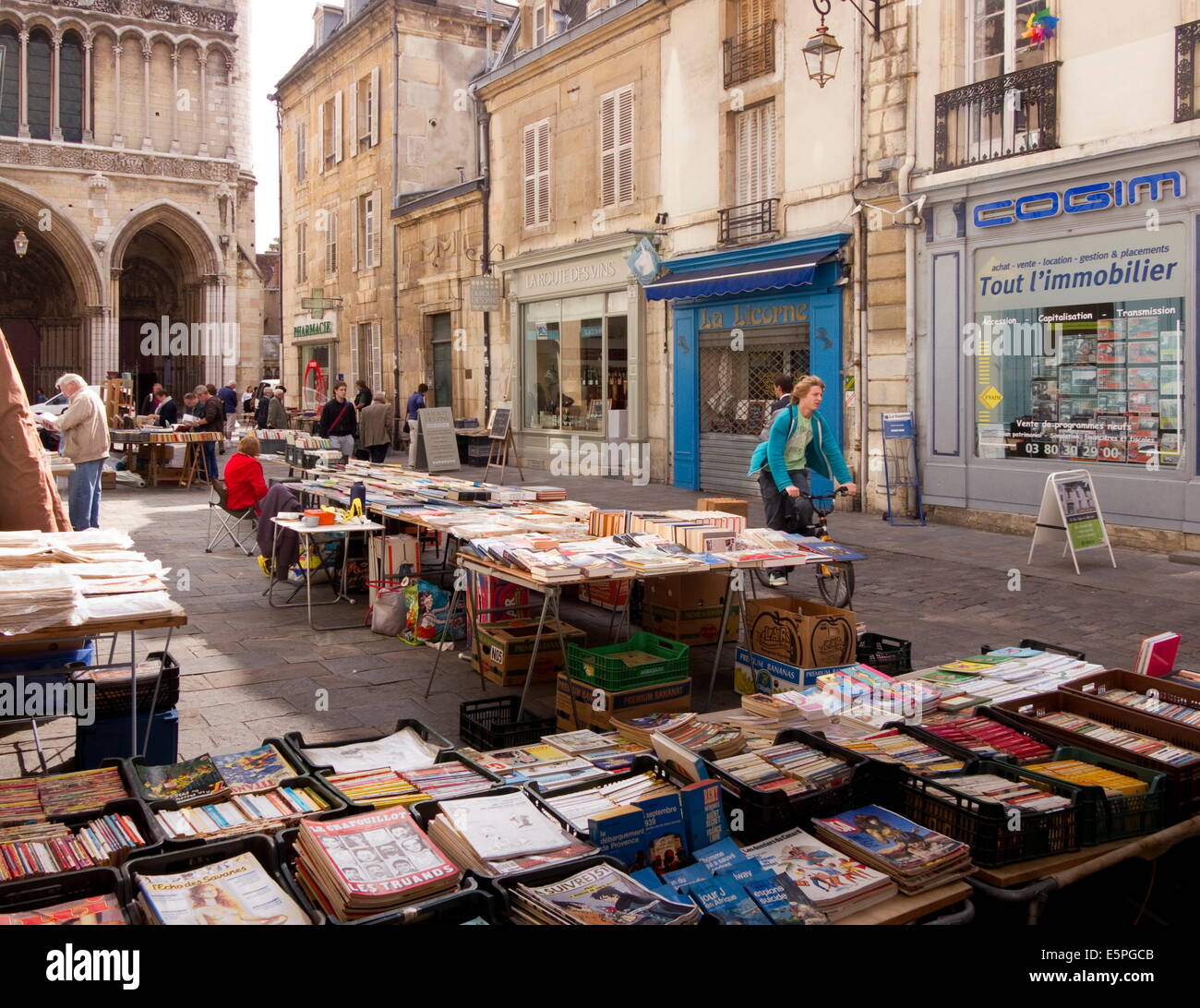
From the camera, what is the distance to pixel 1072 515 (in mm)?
9734

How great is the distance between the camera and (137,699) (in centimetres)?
Result: 470

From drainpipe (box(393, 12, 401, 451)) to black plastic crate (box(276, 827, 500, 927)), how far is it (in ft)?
74.8

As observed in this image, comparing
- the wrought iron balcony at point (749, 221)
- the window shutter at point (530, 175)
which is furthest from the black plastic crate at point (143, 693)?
the window shutter at point (530, 175)

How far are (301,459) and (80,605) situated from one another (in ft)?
28.0

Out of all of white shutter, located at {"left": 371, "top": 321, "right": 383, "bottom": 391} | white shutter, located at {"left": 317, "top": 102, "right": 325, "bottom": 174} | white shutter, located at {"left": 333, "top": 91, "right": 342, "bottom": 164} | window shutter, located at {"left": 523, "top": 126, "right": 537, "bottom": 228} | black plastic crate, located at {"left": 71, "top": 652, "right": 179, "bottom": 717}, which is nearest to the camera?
black plastic crate, located at {"left": 71, "top": 652, "right": 179, "bottom": 717}

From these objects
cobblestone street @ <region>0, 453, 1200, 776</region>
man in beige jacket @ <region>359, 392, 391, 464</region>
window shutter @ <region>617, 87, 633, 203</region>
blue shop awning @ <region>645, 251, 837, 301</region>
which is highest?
window shutter @ <region>617, 87, 633, 203</region>

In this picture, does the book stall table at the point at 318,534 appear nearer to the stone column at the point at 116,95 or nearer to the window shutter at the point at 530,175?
the window shutter at the point at 530,175

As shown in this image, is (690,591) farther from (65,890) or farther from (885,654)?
(65,890)

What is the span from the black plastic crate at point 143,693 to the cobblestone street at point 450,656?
0.50m

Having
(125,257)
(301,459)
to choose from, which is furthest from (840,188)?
(125,257)

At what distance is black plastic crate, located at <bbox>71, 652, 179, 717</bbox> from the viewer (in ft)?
15.0

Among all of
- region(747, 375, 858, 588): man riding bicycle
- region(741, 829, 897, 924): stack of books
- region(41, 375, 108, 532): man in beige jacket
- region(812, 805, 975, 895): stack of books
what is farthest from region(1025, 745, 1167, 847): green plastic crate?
region(41, 375, 108, 532): man in beige jacket

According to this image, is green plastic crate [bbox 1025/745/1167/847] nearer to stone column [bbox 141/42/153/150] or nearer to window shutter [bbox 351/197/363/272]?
window shutter [bbox 351/197/363/272]
